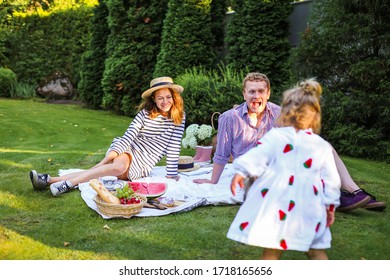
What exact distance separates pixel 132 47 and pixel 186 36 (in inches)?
73.3

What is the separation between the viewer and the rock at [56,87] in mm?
16703

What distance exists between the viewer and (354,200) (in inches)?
172

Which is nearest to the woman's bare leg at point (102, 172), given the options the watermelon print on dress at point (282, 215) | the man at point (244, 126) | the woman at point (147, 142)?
the woman at point (147, 142)

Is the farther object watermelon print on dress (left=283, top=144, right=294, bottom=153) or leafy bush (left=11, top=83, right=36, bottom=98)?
leafy bush (left=11, top=83, right=36, bottom=98)

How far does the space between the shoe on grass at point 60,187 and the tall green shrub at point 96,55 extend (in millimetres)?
9361

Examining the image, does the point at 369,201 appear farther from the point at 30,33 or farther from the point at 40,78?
the point at 30,33

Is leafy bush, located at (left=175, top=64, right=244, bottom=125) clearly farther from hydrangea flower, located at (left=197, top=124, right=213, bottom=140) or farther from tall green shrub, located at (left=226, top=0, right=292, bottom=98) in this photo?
hydrangea flower, located at (left=197, top=124, right=213, bottom=140)

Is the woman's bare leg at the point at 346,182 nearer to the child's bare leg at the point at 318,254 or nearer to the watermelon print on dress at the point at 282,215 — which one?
the child's bare leg at the point at 318,254

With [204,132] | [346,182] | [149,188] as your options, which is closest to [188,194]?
[149,188]

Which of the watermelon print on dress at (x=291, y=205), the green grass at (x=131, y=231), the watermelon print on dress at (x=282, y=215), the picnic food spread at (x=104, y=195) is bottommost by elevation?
the green grass at (x=131, y=231)

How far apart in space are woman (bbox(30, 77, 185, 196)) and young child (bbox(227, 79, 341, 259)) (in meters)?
2.73

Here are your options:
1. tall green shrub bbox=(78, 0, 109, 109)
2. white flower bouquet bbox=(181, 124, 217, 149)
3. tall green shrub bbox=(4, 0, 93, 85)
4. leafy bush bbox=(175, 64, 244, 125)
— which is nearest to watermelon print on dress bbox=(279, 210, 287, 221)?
white flower bouquet bbox=(181, 124, 217, 149)

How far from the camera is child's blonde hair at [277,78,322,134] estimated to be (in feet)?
9.66

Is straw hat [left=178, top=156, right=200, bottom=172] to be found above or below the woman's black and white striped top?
below
